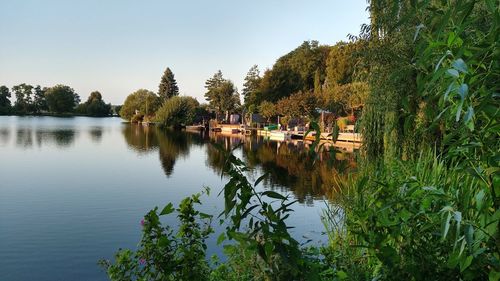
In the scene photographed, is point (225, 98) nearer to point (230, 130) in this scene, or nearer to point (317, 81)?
point (230, 130)

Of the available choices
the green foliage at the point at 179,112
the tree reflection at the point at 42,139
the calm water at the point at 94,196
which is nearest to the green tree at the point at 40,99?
the green foliage at the point at 179,112

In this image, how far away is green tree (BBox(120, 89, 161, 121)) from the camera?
8075 cm

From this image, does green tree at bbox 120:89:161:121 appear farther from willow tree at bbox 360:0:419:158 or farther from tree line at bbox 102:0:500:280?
tree line at bbox 102:0:500:280

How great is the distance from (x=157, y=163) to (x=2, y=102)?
3976 inches

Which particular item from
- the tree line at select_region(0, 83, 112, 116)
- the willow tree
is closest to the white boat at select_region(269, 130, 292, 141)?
the willow tree

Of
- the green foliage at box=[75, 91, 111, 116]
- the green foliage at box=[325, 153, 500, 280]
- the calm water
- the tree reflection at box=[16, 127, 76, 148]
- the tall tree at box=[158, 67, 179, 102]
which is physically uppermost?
the tall tree at box=[158, 67, 179, 102]

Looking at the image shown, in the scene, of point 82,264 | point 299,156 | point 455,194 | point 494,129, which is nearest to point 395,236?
point 455,194

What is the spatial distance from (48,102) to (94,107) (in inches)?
467

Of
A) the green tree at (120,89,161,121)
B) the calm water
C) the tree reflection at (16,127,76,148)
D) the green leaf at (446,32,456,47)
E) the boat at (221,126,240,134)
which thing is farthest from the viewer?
the green tree at (120,89,161,121)

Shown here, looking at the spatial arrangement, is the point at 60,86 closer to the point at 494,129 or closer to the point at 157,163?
the point at 157,163

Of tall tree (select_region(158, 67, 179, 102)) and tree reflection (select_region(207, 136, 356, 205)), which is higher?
tall tree (select_region(158, 67, 179, 102))

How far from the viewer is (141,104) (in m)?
84.6

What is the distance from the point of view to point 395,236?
156 cm

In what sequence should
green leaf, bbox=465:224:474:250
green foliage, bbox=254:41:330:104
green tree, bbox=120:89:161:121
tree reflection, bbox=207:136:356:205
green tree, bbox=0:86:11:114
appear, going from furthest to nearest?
1. green tree, bbox=0:86:11:114
2. green tree, bbox=120:89:161:121
3. green foliage, bbox=254:41:330:104
4. tree reflection, bbox=207:136:356:205
5. green leaf, bbox=465:224:474:250
